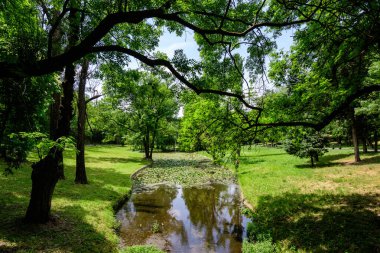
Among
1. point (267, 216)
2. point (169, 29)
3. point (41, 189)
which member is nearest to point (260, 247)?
point (267, 216)

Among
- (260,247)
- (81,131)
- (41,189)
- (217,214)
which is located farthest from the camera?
(81,131)

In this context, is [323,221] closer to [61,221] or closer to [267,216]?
[267,216]

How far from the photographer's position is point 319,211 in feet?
32.7

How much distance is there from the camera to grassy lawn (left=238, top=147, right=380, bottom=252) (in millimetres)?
7480

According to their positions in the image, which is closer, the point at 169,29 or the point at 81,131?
the point at 169,29

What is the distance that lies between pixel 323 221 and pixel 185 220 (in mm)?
5751

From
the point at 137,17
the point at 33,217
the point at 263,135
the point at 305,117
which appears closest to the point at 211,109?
the point at 263,135

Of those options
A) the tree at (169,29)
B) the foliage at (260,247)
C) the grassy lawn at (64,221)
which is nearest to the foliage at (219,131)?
the tree at (169,29)

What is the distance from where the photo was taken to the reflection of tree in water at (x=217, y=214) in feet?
31.0

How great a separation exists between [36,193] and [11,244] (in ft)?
5.54

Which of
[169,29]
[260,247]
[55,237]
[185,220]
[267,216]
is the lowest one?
[185,220]

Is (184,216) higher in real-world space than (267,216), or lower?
lower

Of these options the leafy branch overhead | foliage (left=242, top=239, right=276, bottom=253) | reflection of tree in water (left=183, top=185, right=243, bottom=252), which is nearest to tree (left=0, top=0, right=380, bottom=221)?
the leafy branch overhead

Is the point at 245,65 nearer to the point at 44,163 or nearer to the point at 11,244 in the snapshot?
the point at 44,163
